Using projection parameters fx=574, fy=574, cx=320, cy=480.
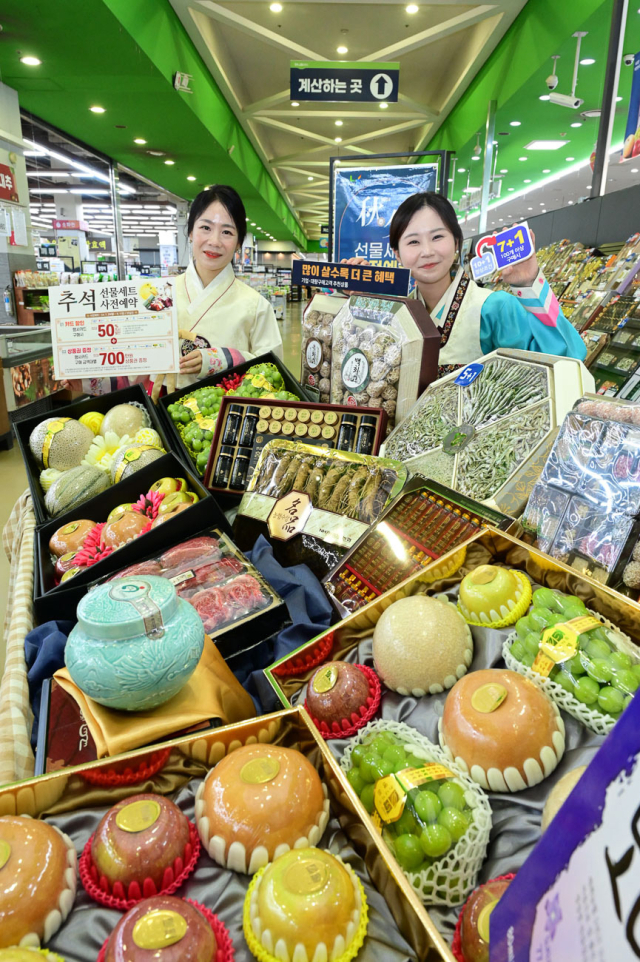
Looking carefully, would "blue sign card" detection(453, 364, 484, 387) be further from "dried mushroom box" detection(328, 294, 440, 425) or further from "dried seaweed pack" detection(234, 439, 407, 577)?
"dried seaweed pack" detection(234, 439, 407, 577)

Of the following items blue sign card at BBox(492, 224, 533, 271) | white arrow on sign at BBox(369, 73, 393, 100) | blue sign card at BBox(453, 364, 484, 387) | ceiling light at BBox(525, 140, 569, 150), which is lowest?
blue sign card at BBox(453, 364, 484, 387)

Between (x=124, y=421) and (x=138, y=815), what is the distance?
1612 mm

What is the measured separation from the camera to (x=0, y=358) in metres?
5.50

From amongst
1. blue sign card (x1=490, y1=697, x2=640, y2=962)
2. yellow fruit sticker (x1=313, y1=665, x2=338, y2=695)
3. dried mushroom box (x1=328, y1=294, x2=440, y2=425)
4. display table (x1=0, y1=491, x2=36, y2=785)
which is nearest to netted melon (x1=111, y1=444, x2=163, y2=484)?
display table (x1=0, y1=491, x2=36, y2=785)

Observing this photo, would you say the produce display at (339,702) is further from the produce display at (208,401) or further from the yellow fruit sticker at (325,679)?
the produce display at (208,401)

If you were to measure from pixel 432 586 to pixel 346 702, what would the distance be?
0.34 meters

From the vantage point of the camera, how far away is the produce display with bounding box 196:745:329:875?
2.30 ft

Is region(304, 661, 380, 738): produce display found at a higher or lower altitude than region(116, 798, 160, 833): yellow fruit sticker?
lower

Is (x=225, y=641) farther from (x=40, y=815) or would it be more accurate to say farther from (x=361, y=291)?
(x=361, y=291)

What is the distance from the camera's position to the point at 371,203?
3.81 m

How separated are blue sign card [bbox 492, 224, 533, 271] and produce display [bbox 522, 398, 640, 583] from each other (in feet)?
2.28

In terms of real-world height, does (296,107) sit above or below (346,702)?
above

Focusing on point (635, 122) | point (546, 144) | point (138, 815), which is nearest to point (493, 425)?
point (138, 815)

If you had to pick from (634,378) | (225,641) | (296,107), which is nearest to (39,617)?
(225,641)
